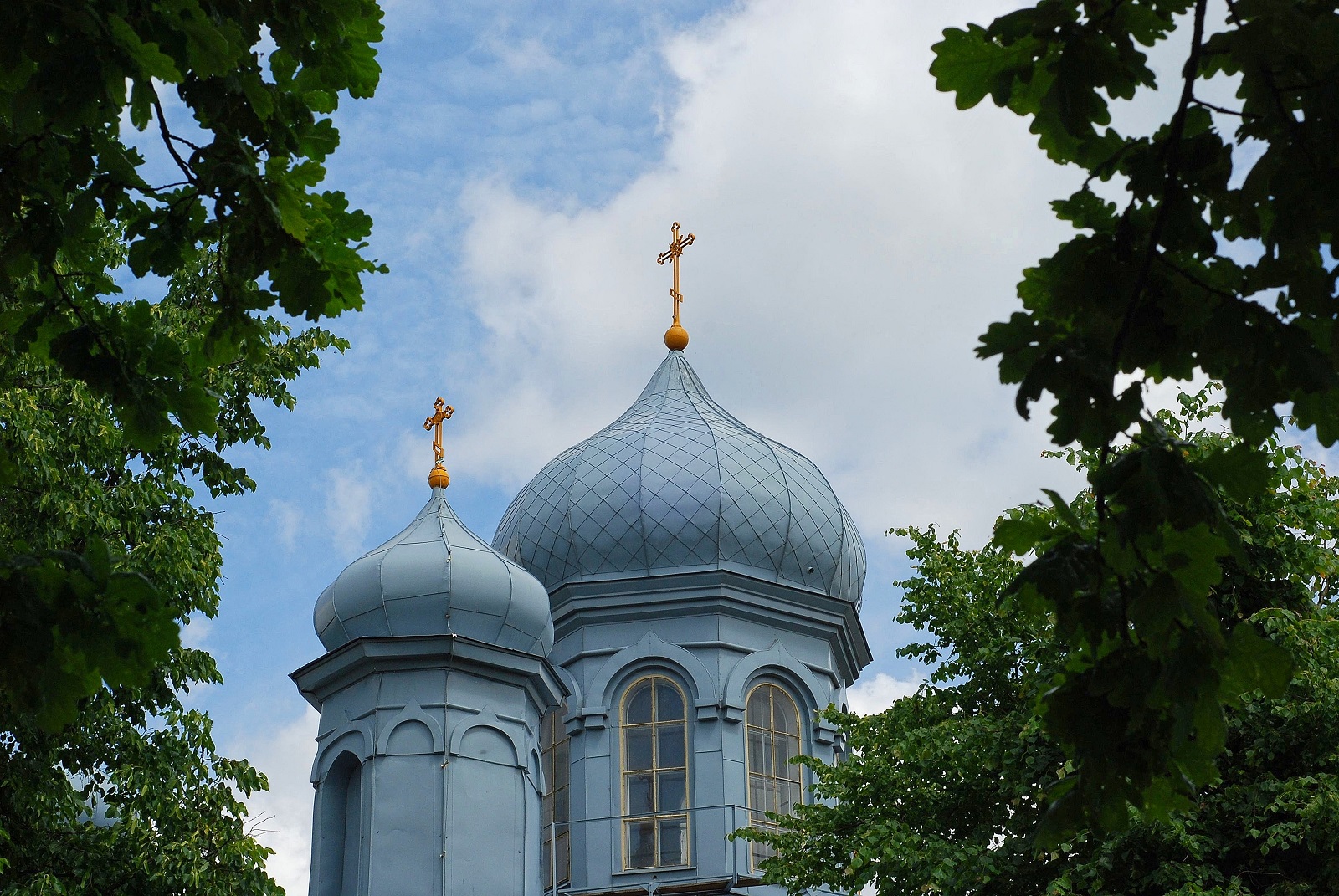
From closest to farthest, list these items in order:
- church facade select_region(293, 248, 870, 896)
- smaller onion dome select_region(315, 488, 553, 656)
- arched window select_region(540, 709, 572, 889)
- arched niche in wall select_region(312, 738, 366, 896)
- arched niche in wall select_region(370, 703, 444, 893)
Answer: arched niche in wall select_region(370, 703, 444, 893)
arched niche in wall select_region(312, 738, 366, 896)
church facade select_region(293, 248, 870, 896)
smaller onion dome select_region(315, 488, 553, 656)
arched window select_region(540, 709, 572, 889)

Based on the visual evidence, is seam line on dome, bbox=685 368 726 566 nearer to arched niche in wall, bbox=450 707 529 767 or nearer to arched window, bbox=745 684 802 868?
arched window, bbox=745 684 802 868

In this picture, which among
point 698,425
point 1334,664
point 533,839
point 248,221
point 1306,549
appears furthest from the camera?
point 698,425

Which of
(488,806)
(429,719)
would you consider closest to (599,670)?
(429,719)

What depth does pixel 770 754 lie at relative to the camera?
75.6 feet

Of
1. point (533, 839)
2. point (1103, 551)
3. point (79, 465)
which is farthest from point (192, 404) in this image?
point (533, 839)

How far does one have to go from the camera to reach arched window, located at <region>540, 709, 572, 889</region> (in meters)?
22.2

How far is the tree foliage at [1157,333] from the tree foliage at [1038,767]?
26.4 ft

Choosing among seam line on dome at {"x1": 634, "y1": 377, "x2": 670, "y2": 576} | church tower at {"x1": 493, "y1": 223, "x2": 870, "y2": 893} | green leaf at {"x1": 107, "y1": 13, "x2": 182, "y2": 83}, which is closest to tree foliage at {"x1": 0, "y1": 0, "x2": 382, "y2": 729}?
green leaf at {"x1": 107, "y1": 13, "x2": 182, "y2": 83}

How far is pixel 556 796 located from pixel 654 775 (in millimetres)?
1320

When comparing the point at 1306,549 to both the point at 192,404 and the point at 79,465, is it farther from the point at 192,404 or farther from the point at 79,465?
the point at 192,404

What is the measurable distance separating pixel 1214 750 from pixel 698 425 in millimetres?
21342

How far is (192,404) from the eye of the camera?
5477 millimetres

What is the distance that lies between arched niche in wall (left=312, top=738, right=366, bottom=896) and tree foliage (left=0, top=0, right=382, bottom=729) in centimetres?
1398

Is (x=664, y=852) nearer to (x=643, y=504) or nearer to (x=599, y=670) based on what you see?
(x=599, y=670)
